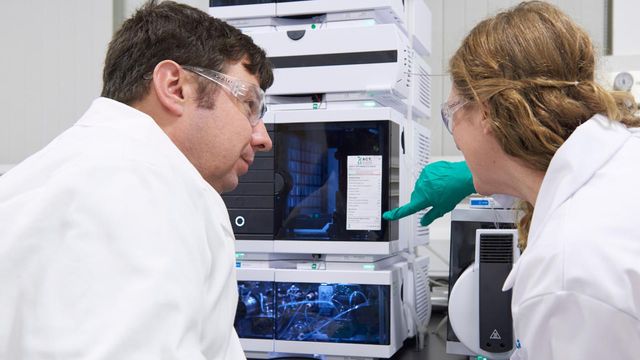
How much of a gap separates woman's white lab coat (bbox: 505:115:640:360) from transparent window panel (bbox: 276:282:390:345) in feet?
2.27

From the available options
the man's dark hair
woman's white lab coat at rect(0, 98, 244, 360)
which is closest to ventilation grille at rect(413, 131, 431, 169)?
the man's dark hair

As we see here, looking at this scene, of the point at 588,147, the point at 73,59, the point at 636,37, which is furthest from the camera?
the point at 73,59

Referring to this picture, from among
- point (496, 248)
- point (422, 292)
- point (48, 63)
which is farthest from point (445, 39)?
point (48, 63)

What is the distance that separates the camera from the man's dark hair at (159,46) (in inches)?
41.5

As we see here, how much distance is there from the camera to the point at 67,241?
721 mm

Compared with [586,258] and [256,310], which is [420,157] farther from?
[586,258]

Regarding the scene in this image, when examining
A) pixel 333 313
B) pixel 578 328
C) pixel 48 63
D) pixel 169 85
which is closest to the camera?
pixel 578 328

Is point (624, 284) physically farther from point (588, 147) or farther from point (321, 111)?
point (321, 111)

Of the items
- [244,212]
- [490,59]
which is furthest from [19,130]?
[490,59]

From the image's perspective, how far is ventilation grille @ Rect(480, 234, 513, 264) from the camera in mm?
1490

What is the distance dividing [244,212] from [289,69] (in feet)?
1.32

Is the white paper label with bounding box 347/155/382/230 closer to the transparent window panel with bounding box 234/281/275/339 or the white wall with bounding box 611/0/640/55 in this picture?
the transparent window panel with bounding box 234/281/275/339

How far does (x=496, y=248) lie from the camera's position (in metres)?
1.50

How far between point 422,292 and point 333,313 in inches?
16.7
